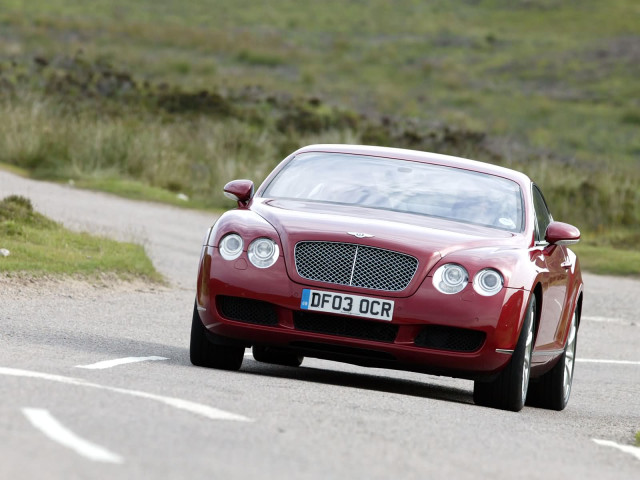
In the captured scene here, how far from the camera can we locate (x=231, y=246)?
9.38 meters

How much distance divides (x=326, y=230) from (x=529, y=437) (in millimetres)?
1980

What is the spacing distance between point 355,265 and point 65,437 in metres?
3.39

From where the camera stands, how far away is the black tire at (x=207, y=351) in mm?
9641

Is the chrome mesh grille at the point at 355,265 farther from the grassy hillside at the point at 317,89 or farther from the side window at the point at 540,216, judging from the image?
the grassy hillside at the point at 317,89

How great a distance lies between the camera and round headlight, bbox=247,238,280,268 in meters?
9.21

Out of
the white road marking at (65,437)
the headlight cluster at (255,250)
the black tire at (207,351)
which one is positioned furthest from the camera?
the black tire at (207,351)

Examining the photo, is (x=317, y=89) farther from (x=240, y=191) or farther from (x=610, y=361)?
(x=240, y=191)

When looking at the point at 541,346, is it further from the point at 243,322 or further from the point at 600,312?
the point at 600,312

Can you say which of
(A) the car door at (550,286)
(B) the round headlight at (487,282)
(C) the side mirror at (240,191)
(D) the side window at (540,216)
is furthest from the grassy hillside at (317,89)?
(B) the round headlight at (487,282)

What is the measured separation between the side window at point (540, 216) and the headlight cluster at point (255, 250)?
202 centimetres

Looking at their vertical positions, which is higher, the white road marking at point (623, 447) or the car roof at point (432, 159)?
the car roof at point (432, 159)

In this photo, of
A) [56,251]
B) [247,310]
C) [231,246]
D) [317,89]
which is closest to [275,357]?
[247,310]

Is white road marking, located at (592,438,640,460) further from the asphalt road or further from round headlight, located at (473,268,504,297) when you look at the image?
round headlight, located at (473,268,504,297)


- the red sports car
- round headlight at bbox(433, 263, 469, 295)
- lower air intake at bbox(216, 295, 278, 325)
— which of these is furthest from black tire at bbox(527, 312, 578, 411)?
lower air intake at bbox(216, 295, 278, 325)
